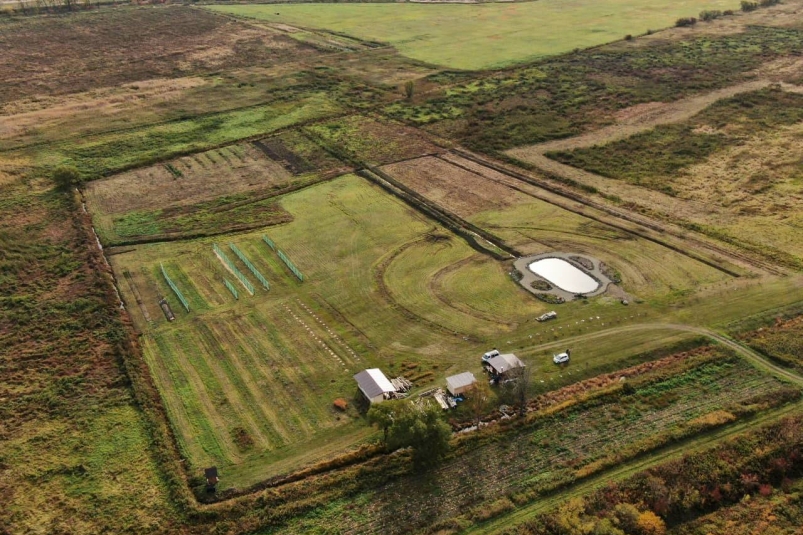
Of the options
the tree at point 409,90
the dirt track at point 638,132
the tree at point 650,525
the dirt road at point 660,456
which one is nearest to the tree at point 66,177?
the tree at point 409,90

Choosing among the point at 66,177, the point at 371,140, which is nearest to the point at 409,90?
the point at 371,140

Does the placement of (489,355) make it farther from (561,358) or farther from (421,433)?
(421,433)

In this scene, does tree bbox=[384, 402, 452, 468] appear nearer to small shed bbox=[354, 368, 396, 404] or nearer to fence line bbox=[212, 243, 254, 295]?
small shed bbox=[354, 368, 396, 404]

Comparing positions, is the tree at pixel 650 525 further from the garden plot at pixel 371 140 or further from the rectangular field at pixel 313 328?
the garden plot at pixel 371 140

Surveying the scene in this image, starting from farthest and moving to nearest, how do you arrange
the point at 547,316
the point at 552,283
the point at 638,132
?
the point at 638,132 < the point at 552,283 < the point at 547,316

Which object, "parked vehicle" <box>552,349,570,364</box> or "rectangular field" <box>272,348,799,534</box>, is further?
"parked vehicle" <box>552,349,570,364</box>

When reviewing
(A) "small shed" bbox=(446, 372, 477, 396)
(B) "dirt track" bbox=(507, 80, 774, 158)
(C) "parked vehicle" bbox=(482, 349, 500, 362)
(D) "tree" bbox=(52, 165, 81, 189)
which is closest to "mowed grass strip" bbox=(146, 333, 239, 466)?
(A) "small shed" bbox=(446, 372, 477, 396)

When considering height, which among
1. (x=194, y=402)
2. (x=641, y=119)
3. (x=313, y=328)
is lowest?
(x=194, y=402)

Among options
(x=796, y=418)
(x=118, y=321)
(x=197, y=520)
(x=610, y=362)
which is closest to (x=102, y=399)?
(x=118, y=321)
